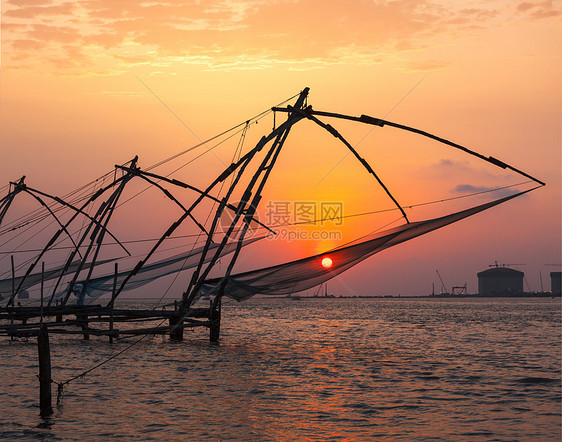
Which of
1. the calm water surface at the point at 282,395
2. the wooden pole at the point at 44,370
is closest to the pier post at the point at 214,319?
the calm water surface at the point at 282,395

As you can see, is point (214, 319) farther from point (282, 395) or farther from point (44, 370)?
point (44, 370)

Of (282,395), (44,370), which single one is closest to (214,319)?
(282,395)

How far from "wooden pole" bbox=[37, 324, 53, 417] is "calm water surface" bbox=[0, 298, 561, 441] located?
8.5 inches

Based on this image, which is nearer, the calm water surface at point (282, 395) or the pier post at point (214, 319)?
the calm water surface at point (282, 395)

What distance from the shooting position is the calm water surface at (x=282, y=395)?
11.2 meters

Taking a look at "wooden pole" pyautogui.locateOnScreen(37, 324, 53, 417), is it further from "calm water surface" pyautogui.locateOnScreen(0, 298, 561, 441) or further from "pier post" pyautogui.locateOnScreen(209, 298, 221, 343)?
"pier post" pyautogui.locateOnScreen(209, 298, 221, 343)

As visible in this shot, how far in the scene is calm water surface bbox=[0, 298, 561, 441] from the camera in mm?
11250

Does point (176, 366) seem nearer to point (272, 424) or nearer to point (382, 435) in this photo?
point (272, 424)

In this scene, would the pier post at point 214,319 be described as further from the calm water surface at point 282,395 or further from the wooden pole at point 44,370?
the wooden pole at point 44,370

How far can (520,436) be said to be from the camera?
11.2m

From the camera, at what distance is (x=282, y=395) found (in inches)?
575

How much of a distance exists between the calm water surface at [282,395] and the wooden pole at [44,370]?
22cm

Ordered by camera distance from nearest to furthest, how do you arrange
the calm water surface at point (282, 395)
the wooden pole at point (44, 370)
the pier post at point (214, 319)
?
the wooden pole at point (44, 370)
the calm water surface at point (282, 395)
the pier post at point (214, 319)

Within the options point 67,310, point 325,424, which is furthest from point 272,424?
point 67,310
